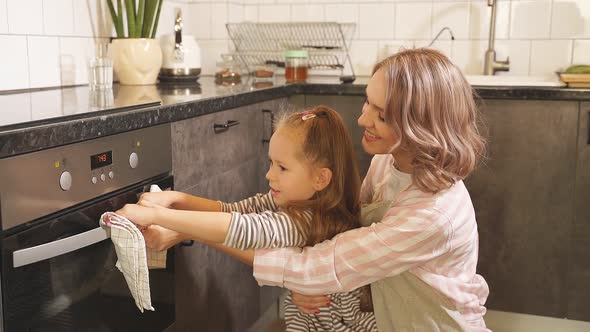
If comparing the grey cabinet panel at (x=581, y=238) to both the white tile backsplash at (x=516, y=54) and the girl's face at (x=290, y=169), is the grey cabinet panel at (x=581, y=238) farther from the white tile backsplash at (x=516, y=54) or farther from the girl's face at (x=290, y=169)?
the girl's face at (x=290, y=169)

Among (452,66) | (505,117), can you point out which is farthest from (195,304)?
(505,117)

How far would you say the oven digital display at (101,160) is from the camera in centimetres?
128

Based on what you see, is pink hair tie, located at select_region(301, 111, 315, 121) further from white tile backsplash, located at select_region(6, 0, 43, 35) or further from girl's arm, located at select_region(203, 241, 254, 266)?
white tile backsplash, located at select_region(6, 0, 43, 35)

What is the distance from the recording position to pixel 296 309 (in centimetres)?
147

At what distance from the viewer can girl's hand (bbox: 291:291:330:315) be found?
138 centimetres

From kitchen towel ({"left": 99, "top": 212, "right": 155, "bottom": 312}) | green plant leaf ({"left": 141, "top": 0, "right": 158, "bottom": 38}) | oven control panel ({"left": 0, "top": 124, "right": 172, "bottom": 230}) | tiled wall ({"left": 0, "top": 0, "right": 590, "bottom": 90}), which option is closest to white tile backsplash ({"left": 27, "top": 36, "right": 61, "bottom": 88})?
tiled wall ({"left": 0, "top": 0, "right": 590, "bottom": 90})

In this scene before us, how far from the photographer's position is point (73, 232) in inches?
48.8

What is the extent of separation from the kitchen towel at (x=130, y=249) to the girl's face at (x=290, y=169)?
0.35 m

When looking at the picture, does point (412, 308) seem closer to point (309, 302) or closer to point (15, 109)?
point (309, 302)

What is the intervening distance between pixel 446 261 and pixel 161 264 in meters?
0.57

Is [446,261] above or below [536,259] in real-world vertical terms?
above

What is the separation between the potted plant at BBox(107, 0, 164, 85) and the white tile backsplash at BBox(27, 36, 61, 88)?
22 cm

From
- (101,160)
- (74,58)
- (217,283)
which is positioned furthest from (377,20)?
(101,160)

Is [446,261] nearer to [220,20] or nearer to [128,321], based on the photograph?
[128,321]
